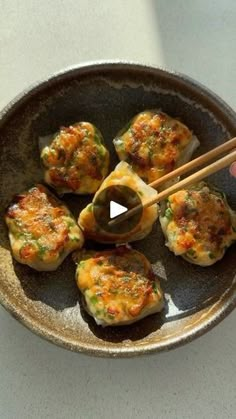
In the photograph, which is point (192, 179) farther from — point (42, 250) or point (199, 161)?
point (42, 250)

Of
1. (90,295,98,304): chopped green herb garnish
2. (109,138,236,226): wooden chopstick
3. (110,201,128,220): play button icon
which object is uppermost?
(109,138,236,226): wooden chopstick

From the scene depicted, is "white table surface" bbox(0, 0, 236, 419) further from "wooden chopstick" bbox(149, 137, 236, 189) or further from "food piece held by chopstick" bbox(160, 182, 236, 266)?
"wooden chopstick" bbox(149, 137, 236, 189)

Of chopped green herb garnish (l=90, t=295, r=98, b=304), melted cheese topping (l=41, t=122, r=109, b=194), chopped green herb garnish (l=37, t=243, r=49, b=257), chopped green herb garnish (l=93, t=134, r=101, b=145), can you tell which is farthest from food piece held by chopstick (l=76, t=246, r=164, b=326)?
chopped green herb garnish (l=93, t=134, r=101, b=145)

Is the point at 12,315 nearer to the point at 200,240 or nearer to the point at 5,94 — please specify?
the point at 200,240

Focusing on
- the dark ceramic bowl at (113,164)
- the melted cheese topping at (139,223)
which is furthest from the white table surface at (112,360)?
the melted cheese topping at (139,223)

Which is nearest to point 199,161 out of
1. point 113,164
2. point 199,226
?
point 199,226

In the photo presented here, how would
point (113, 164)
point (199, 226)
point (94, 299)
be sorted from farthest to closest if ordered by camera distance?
point (113, 164) → point (199, 226) → point (94, 299)
